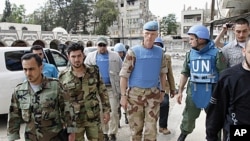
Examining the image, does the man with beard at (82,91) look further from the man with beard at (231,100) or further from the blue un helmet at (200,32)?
the man with beard at (231,100)

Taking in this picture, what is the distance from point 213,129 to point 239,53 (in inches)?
63.4

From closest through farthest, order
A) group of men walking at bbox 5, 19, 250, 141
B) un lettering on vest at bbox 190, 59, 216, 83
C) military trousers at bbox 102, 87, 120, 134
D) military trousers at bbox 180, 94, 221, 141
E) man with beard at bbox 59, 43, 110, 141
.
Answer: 1. group of men walking at bbox 5, 19, 250, 141
2. man with beard at bbox 59, 43, 110, 141
3. un lettering on vest at bbox 190, 59, 216, 83
4. military trousers at bbox 180, 94, 221, 141
5. military trousers at bbox 102, 87, 120, 134

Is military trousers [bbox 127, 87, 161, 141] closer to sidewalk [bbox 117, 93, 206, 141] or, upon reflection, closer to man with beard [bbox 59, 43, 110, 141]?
man with beard [bbox 59, 43, 110, 141]

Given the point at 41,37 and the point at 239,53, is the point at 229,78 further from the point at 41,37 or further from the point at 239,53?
the point at 41,37

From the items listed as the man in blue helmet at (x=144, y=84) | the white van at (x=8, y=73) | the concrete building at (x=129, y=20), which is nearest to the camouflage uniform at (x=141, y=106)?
A: the man in blue helmet at (x=144, y=84)

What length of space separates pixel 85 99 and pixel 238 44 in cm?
194

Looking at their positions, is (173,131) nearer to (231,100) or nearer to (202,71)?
(202,71)

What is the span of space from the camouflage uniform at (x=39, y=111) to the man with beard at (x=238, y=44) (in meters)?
2.12

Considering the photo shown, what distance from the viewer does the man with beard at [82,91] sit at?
3189mm

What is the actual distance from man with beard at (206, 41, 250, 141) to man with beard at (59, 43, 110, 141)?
58.7 inches

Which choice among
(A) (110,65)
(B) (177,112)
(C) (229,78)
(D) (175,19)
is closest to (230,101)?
(C) (229,78)

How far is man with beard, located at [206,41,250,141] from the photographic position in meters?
1.94

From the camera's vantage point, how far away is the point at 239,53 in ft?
11.4

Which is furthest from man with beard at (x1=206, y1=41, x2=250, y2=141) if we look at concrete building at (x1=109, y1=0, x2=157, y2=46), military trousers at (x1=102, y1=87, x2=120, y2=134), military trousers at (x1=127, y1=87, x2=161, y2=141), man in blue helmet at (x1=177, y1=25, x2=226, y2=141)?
concrete building at (x1=109, y1=0, x2=157, y2=46)
